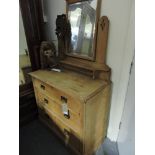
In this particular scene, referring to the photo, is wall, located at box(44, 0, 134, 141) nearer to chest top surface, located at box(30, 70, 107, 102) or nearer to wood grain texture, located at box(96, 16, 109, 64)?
wood grain texture, located at box(96, 16, 109, 64)

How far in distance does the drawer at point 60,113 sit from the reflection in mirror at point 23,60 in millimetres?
344

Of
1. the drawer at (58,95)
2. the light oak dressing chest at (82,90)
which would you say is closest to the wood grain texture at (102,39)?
the light oak dressing chest at (82,90)

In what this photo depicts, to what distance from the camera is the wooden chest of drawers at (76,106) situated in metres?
1.17

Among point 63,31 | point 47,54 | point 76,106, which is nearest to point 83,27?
point 63,31

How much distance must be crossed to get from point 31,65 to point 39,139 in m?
1.00

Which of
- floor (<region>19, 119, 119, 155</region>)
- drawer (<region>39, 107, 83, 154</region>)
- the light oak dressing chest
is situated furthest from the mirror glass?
floor (<region>19, 119, 119, 155</region>)

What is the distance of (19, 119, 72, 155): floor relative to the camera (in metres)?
1.59

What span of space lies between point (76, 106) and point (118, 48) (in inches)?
25.9

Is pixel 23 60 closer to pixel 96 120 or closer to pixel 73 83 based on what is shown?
pixel 73 83

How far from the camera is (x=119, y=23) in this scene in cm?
117

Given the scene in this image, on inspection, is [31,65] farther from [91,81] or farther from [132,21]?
[132,21]

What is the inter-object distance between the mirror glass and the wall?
0.14 metres

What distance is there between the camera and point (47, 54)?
→ 1.72 m
